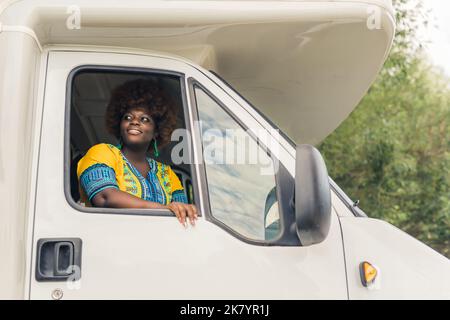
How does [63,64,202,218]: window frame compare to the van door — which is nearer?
the van door

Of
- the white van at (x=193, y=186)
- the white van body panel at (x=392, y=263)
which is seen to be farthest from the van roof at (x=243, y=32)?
the white van body panel at (x=392, y=263)

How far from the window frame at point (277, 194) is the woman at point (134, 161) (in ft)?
0.41

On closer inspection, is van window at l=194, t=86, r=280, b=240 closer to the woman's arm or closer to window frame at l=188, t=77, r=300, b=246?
window frame at l=188, t=77, r=300, b=246

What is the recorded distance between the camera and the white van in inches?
112

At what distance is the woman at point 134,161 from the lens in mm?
3070

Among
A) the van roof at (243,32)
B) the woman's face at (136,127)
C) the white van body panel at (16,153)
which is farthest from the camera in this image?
the woman's face at (136,127)

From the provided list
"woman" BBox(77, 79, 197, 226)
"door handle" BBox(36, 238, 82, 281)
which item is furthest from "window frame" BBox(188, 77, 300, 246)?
"door handle" BBox(36, 238, 82, 281)

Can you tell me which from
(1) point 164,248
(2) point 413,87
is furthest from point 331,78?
(2) point 413,87

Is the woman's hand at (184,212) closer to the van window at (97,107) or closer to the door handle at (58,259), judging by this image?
the van window at (97,107)

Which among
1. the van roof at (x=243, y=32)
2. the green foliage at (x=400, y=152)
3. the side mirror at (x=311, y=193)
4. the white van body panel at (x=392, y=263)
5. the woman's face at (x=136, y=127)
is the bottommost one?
the white van body panel at (x=392, y=263)

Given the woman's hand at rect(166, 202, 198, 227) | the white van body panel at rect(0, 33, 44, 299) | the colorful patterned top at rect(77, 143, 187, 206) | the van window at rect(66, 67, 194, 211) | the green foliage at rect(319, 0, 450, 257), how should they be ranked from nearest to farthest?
the white van body panel at rect(0, 33, 44, 299) → the woman's hand at rect(166, 202, 198, 227) → the colorful patterned top at rect(77, 143, 187, 206) → the van window at rect(66, 67, 194, 211) → the green foliage at rect(319, 0, 450, 257)

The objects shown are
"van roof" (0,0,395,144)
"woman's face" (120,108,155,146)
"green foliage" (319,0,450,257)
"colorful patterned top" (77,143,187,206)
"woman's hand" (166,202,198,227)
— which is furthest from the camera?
"green foliage" (319,0,450,257)
